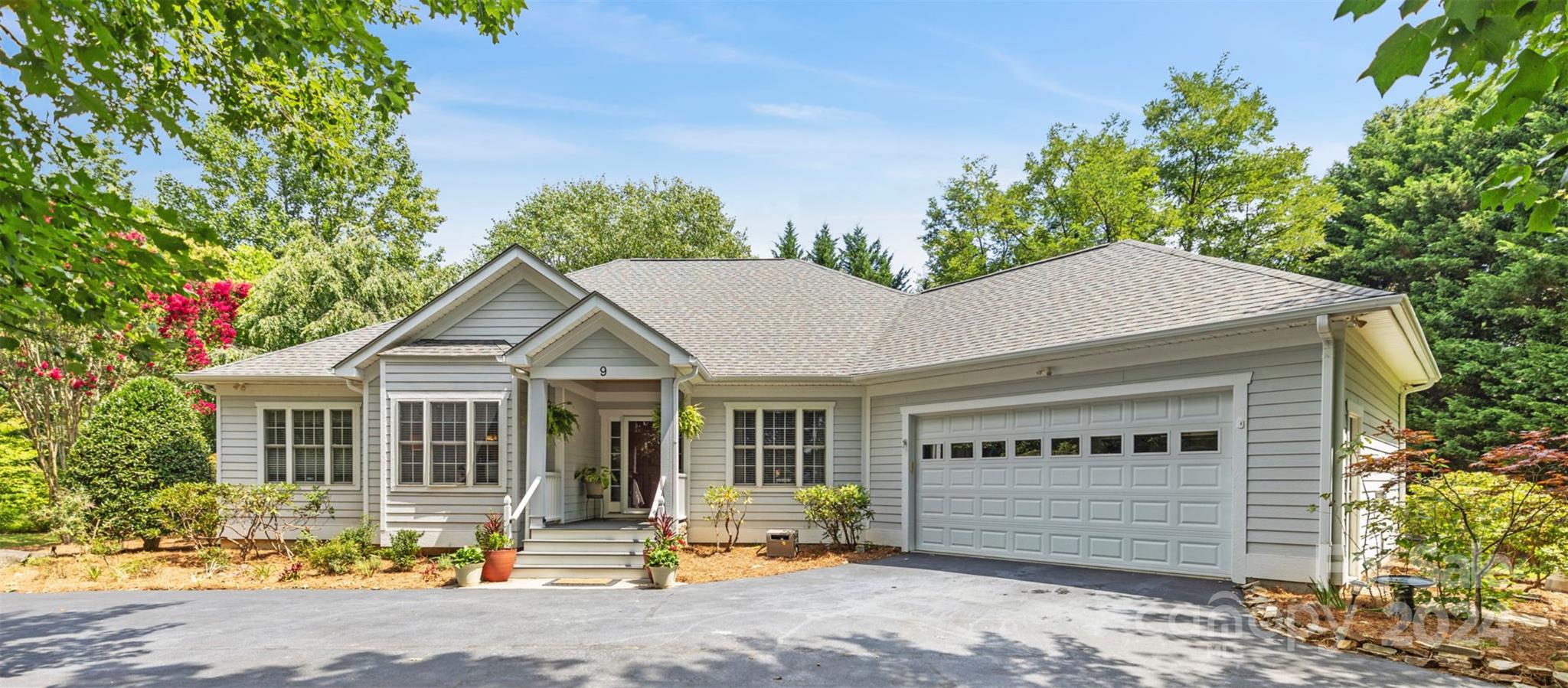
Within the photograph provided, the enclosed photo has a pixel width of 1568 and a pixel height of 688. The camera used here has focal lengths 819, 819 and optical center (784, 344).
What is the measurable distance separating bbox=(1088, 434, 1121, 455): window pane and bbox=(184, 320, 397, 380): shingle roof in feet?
35.9

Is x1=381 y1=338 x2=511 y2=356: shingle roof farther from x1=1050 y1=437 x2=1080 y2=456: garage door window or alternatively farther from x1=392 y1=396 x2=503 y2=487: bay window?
x1=1050 y1=437 x2=1080 y2=456: garage door window

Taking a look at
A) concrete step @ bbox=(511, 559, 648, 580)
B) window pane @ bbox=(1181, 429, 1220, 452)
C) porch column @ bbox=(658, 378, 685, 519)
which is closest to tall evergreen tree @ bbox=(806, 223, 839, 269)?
porch column @ bbox=(658, 378, 685, 519)

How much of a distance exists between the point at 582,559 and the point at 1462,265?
22.9 metres

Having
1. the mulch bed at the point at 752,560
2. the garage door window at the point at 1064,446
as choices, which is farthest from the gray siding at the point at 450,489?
the garage door window at the point at 1064,446

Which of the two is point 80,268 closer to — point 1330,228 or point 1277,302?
point 1277,302

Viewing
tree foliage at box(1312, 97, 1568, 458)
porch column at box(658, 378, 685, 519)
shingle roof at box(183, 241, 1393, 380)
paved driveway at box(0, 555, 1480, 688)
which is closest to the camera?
paved driveway at box(0, 555, 1480, 688)

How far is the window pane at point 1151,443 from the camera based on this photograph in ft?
33.2

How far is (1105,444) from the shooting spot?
423 inches

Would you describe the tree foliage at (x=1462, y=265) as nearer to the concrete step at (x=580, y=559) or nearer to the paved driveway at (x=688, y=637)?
the paved driveway at (x=688, y=637)

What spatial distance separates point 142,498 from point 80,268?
11.2 m

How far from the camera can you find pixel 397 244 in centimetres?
3169

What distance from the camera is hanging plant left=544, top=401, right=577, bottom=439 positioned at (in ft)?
41.1

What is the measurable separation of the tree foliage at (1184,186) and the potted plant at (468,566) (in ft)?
65.5

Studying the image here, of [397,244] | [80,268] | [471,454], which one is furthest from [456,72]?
[397,244]
